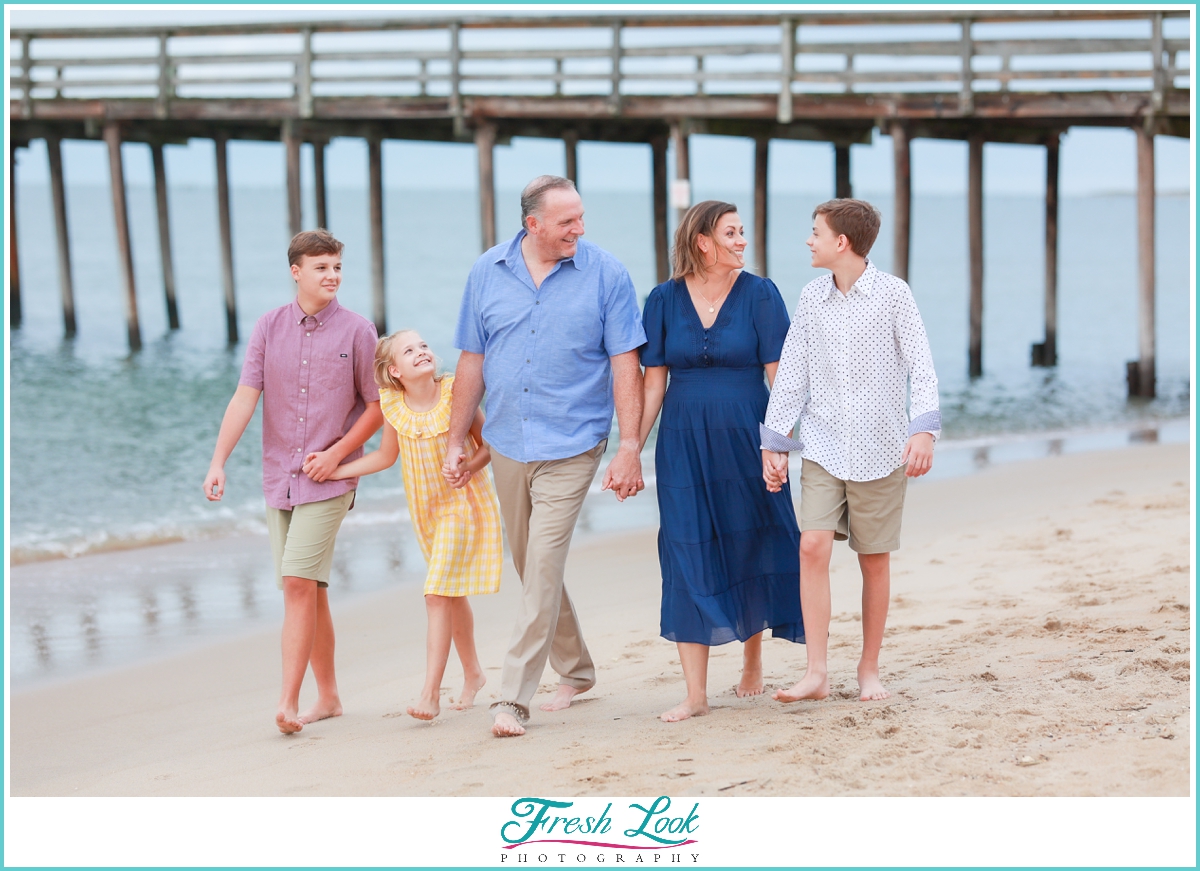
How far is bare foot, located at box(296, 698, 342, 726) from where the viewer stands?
167 inches

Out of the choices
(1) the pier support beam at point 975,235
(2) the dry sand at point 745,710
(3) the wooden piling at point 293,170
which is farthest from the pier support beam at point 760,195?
(2) the dry sand at point 745,710

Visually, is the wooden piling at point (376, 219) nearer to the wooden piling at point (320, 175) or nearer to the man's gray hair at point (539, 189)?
the wooden piling at point (320, 175)

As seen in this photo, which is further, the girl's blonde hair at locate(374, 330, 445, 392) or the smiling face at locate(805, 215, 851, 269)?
the girl's blonde hair at locate(374, 330, 445, 392)

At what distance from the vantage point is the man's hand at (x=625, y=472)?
3748 mm

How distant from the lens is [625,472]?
3756mm

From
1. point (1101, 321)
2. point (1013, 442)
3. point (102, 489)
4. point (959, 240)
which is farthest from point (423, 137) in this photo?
point (959, 240)

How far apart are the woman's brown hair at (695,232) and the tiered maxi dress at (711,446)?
7 cm

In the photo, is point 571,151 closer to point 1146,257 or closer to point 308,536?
point 1146,257

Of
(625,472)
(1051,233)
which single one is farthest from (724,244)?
(1051,233)

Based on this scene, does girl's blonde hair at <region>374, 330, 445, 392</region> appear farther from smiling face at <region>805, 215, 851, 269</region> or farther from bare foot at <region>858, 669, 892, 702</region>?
bare foot at <region>858, 669, 892, 702</region>

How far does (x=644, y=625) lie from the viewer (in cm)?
545

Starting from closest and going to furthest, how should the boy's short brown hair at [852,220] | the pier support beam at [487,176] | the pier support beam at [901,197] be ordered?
the boy's short brown hair at [852,220], the pier support beam at [901,197], the pier support beam at [487,176]

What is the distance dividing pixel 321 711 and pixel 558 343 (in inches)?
58.8

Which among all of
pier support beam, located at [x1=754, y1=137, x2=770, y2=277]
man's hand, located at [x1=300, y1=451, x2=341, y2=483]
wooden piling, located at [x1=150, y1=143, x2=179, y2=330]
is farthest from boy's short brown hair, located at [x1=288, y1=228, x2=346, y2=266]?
wooden piling, located at [x1=150, y1=143, x2=179, y2=330]
